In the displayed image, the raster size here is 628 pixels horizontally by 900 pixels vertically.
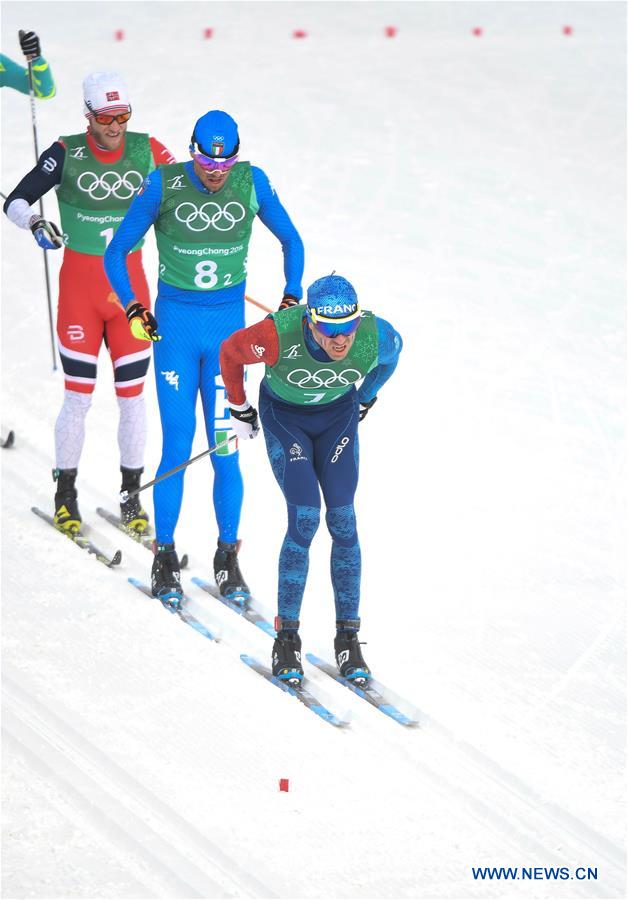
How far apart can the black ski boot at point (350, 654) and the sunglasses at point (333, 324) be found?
1175 mm

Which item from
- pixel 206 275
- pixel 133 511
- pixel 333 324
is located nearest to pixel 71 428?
pixel 133 511

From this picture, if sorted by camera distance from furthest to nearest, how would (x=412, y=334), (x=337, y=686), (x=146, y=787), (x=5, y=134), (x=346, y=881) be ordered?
(x=5, y=134), (x=412, y=334), (x=337, y=686), (x=146, y=787), (x=346, y=881)

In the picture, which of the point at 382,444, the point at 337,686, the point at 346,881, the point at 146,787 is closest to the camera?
the point at 346,881

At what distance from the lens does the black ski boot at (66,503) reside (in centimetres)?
593

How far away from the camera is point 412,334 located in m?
7.93

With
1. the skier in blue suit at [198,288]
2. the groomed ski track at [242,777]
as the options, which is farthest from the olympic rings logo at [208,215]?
the groomed ski track at [242,777]

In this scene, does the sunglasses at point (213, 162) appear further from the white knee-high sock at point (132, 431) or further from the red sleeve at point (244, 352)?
the white knee-high sock at point (132, 431)

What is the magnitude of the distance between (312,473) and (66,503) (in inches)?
62.0

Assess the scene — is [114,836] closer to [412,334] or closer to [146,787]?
[146,787]

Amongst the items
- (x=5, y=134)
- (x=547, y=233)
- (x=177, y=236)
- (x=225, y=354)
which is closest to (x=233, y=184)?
(x=177, y=236)

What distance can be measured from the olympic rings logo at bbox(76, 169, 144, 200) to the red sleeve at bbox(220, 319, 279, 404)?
1142 mm

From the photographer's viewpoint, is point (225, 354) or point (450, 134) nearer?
point (225, 354)

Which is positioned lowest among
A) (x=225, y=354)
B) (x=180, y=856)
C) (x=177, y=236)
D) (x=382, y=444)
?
(x=180, y=856)

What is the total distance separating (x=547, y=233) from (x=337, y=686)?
508 cm
